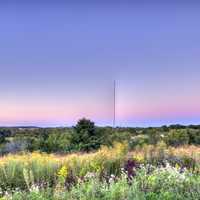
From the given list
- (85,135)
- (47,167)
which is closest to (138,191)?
(47,167)

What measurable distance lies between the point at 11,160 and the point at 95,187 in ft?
15.3

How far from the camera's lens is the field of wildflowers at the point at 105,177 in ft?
18.3

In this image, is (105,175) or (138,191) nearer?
(138,191)

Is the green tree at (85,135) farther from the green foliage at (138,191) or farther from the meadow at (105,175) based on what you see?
the green foliage at (138,191)

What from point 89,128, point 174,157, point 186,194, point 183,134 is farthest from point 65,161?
point 183,134

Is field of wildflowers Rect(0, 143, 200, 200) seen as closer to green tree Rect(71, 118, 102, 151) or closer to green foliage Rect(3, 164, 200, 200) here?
green foliage Rect(3, 164, 200, 200)

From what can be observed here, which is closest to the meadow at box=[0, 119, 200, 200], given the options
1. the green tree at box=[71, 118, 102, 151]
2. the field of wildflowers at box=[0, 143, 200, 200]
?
the field of wildflowers at box=[0, 143, 200, 200]

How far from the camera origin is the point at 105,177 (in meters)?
8.27

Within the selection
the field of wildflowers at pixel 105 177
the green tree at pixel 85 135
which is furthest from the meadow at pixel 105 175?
the green tree at pixel 85 135

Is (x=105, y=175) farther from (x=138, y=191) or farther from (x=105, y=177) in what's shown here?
(x=138, y=191)

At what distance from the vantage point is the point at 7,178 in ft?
30.5

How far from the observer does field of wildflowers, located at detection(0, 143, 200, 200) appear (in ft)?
18.3

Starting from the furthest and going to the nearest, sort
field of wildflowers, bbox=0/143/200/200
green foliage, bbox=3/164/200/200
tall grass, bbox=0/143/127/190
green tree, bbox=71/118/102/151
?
1. green tree, bbox=71/118/102/151
2. tall grass, bbox=0/143/127/190
3. field of wildflowers, bbox=0/143/200/200
4. green foliage, bbox=3/164/200/200

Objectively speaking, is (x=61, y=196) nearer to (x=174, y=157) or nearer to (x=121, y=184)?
(x=121, y=184)
